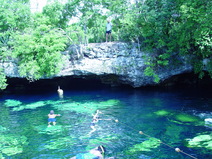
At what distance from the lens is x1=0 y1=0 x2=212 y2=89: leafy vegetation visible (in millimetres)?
19672

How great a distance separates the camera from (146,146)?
37.0 ft

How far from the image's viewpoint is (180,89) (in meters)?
24.7

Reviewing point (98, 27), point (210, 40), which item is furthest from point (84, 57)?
point (210, 40)

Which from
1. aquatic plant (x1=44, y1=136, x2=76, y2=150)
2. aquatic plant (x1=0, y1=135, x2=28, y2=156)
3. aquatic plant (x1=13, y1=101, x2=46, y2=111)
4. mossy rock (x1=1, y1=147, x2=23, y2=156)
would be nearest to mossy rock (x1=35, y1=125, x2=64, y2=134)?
aquatic plant (x1=0, y1=135, x2=28, y2=156)

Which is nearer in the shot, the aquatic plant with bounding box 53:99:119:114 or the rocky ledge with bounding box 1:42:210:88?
the aquatic plant with bounding box 53:99:119:114

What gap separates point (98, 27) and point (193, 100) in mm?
13869

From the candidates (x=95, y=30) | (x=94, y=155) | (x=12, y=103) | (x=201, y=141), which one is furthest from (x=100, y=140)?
(x=95, y=30)

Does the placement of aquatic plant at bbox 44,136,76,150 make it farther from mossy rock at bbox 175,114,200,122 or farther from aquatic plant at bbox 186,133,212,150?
mossy rock at bbox 175,114,200,122

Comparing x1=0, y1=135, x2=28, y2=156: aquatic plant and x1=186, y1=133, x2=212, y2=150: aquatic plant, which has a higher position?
x1=186, y1=133, x2=212, y2=150: aquatic plant

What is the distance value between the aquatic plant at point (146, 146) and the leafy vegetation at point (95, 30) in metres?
9.34

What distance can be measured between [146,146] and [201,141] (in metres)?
3.04

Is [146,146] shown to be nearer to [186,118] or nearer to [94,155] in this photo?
[94,155]

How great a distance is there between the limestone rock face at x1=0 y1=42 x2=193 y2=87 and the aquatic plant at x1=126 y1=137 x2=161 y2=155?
12.5 m

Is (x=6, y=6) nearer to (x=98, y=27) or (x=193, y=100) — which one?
(x=98, y=27)
